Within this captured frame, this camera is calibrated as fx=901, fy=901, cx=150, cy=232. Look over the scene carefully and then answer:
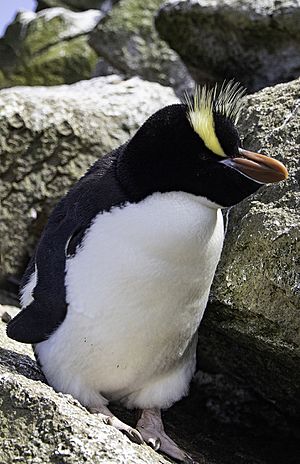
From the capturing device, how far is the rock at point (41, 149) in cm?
344

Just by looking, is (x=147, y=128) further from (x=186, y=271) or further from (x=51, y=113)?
(x=51, y=113)

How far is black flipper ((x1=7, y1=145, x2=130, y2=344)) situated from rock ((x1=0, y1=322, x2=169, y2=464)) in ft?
0.78

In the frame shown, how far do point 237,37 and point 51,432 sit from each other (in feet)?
7.50

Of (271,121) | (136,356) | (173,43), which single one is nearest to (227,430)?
(136,356)

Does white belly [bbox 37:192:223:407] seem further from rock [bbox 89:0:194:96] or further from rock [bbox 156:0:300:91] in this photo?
rock [bbox 89:0:194:96]

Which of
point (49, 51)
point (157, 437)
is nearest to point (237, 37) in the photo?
point (157, 437)

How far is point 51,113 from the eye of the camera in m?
3.45

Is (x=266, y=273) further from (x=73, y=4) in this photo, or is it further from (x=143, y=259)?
(x=73, y=4)

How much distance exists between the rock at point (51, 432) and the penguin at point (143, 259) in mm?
169

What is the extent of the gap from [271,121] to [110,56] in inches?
119

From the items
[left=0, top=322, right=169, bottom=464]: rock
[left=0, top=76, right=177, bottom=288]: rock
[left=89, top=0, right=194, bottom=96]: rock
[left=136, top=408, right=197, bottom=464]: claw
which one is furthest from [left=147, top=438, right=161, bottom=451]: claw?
[left=89, top=0, right=194, bottom=96]: rock

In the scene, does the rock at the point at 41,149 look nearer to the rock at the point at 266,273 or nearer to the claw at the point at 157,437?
the rock at the point at 266,273

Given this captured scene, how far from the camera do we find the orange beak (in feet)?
6.57

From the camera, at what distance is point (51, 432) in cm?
184
